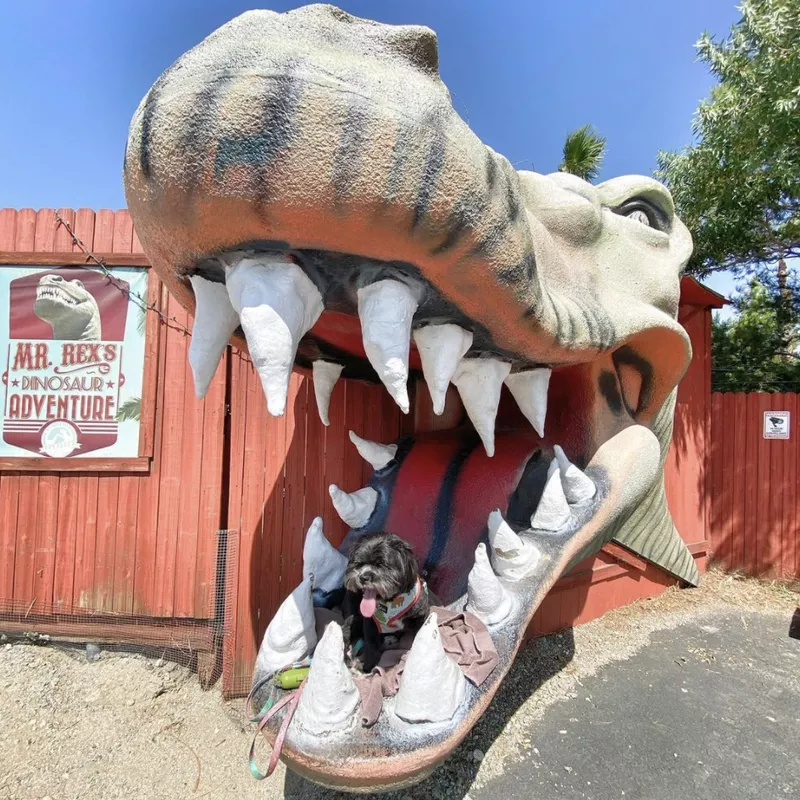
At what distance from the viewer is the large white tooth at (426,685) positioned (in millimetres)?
1339

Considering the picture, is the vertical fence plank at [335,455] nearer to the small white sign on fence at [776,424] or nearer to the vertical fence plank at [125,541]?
the vertical fence plank at [125,541]

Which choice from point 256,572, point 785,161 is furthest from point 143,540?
point 785,161

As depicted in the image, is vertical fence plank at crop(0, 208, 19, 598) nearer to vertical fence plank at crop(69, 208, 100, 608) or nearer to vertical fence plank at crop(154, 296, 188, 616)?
vertical fence plank at crop(69, 208, 100, 608)

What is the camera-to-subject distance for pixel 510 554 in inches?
67.5

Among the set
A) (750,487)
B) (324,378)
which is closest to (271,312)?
(324,378)

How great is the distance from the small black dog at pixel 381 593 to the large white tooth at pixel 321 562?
0.36 ft

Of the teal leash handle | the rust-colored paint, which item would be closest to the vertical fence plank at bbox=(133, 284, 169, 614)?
the rust-colored paint

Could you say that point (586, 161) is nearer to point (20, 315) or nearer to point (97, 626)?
point (20, 315)

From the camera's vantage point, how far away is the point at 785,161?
5.24 m

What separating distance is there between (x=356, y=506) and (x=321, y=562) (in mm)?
295

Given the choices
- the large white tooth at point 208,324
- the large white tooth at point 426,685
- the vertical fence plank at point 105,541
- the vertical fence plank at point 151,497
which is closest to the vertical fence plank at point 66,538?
the vertical fence plank at point 105,541

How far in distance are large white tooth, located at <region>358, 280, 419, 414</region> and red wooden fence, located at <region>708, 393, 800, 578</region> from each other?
16.5ft

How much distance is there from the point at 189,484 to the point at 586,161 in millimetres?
9528

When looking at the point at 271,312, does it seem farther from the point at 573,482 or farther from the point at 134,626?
the point at 134,626
